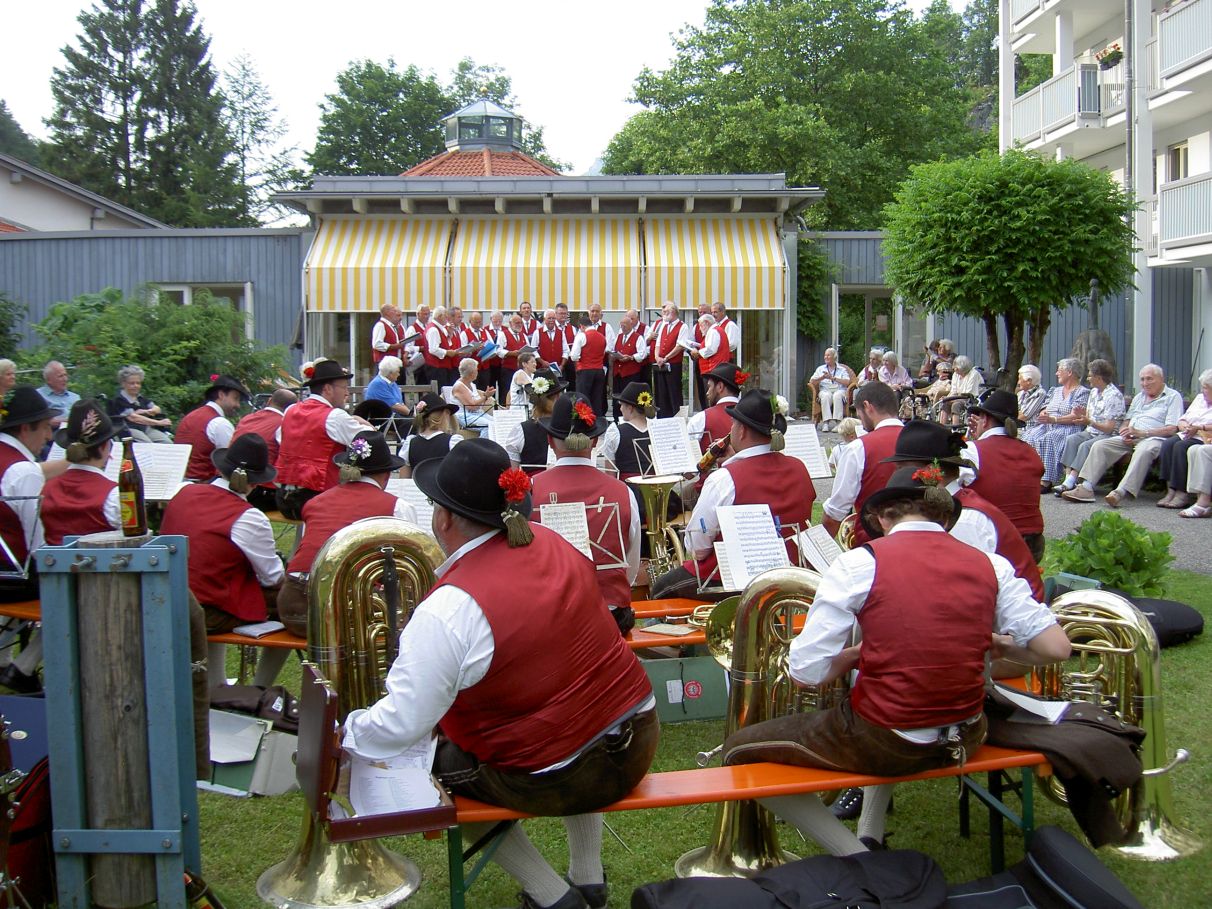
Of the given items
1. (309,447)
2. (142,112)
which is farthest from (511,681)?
(142,112)

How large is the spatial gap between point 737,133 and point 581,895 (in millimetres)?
30437

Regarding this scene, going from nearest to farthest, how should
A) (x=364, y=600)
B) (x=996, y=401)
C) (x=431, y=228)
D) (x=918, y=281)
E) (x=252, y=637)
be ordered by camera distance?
(x=364, y=600), (x=252, y=637), (x=996, y=401), (x=918, y=281), (x=431, y=228)

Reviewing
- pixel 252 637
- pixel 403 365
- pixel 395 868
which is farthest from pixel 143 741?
pixel 403 365

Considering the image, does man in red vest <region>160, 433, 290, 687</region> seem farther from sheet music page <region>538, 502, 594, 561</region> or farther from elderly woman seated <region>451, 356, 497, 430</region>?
elderly woman seated <region>451, 356, 497, 430</region>

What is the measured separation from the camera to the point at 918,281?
15844 millimetres

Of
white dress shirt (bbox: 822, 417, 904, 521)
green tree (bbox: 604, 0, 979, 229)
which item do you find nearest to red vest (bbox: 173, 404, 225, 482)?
white dress shirt (bbox: 822, 417, 904, 521)

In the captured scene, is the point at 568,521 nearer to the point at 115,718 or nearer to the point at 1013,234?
the point at 115,718

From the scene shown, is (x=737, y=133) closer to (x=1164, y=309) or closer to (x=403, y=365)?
(x=1164, y=309)

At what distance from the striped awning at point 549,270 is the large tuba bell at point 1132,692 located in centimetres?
1626

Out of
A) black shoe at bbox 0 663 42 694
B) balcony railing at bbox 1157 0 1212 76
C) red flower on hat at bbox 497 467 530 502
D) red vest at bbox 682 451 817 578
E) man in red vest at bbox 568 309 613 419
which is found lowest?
black shoe at bbox 0 663 42 694

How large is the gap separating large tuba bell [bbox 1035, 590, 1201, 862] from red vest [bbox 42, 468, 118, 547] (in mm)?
4795

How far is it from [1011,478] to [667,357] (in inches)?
408

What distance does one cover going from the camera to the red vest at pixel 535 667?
3.12 metres

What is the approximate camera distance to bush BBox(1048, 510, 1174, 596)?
713 cm
